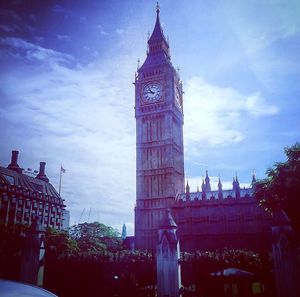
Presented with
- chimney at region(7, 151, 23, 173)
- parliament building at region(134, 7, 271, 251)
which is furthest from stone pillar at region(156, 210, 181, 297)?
chimney at region(7, 151, 23, 173)

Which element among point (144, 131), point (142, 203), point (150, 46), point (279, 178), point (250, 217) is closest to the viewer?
point (279, 178)

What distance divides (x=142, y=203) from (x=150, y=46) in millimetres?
Result: 34890

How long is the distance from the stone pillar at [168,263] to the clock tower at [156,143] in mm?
42244

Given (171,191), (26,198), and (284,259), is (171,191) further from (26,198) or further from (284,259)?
(284,259)

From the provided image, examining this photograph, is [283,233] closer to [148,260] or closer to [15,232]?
[148,260]

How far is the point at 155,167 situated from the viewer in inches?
2440

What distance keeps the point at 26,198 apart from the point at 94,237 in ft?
48.8

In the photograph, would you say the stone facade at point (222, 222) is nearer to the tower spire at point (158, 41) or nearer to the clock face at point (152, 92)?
the clock face at point (152, 92)

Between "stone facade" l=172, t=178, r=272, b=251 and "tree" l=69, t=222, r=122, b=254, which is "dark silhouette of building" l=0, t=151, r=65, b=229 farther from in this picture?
"stone facade" l=172, t=178, r=272, b=251

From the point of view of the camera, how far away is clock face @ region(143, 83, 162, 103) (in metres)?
64.5

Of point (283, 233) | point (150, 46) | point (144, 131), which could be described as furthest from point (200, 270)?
point (150, 46)

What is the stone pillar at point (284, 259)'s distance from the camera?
11914 mm

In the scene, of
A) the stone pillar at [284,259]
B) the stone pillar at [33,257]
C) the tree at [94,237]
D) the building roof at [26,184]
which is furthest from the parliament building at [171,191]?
the stone pillar at [284,259]

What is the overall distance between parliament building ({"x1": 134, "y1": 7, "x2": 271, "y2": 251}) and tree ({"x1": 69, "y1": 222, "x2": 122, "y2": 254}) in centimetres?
692
